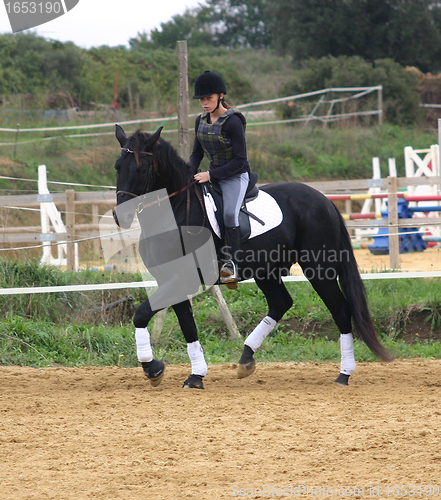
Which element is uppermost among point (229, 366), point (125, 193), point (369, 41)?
point (369, 41)

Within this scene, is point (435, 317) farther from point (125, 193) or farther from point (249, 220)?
point (125, 193)

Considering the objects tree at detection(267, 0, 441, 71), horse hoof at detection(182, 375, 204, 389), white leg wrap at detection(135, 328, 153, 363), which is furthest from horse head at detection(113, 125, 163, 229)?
tree at detection(267, 0, 441, 71)

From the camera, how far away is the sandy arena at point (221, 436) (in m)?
3.01

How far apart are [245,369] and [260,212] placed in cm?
152

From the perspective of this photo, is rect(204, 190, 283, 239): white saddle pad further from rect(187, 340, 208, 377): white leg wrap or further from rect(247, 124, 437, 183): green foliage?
rect(247, 124, 437, 183): green foliage

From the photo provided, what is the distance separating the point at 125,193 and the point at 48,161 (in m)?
12.2

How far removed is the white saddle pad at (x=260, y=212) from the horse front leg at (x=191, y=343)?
0.74 meters

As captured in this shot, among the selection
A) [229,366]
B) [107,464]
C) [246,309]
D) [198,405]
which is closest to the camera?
[107,464]

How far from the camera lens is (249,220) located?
5.19m

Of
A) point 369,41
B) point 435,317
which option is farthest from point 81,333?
point 369,41

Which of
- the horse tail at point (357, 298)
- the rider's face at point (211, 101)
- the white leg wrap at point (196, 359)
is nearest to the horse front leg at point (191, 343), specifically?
the white leg wrap at point (196, 359)

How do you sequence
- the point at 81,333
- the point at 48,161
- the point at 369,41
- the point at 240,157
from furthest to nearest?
1. the point at 369,41
2. the point at 48,161
3. the point at 81,333
4. the point at 240,157

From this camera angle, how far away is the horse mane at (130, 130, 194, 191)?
15.6ft

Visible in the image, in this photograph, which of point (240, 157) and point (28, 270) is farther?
point (28, 270)
